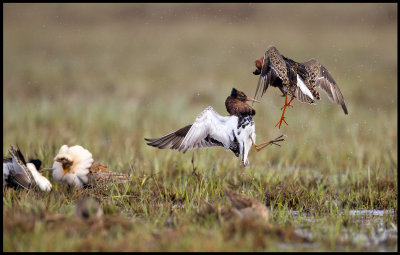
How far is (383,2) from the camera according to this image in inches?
935

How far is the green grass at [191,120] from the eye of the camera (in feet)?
15.5

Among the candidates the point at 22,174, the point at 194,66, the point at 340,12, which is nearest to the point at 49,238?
the point at 22,174

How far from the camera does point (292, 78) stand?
6.08m

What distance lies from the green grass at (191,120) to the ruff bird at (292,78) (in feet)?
3.09

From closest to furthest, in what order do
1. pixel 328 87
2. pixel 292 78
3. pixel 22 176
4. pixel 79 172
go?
pixel 292 78 < pixel 22 176 < pixel 79 172 < pixel 328 87

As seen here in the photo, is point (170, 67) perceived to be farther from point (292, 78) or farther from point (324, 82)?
point (292, 78)

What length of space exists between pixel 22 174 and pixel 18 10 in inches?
778

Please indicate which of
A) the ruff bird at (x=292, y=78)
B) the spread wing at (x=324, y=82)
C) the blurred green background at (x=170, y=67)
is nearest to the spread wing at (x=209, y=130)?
the ruff bird at (x=292, y=78)

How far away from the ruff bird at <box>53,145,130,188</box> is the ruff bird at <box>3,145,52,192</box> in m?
0.27

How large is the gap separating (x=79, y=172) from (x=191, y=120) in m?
4.41

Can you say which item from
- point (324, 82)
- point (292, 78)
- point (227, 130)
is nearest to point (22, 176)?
point (227, 130)

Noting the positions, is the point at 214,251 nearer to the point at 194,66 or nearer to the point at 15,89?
the point at 15,89

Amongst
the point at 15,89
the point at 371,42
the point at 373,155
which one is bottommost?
the point at 373,155

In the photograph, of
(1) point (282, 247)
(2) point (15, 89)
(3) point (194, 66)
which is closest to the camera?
(1) point (282, 247)
